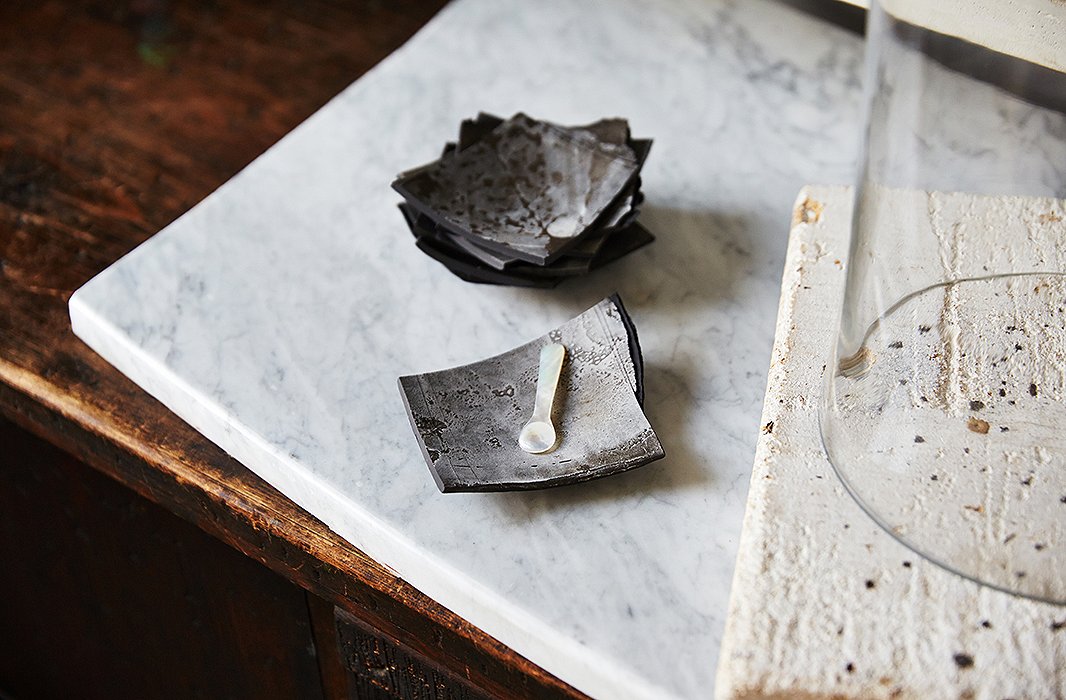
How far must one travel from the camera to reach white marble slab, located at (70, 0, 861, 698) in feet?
1.97

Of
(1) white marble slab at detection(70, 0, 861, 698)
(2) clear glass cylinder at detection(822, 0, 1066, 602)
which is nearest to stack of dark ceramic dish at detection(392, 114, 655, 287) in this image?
(1) white marble slab at detection(70, 0, 861, 698)

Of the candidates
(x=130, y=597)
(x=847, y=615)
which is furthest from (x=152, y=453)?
(x=847, y=615)

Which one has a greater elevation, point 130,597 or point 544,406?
point 544,406

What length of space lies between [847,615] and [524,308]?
32cm

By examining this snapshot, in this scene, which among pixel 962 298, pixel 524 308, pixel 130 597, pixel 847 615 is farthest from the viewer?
pixel 130 597

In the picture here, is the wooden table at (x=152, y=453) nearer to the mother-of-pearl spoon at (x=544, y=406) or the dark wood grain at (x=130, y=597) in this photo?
the dark wood grain at (x=130, y=597)

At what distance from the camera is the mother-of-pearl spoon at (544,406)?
2.12 ft

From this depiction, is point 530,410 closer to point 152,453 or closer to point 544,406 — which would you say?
point 544,406

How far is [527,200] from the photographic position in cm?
80

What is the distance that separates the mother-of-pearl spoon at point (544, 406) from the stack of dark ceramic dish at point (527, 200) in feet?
0.23

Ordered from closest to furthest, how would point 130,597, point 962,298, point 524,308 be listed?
point 962,298
point 524,308
point 130,597

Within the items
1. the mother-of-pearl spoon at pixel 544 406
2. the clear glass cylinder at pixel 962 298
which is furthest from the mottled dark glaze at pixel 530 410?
the clear glass cylinder at pixel 962 298

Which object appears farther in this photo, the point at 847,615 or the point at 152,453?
the point at 152,453

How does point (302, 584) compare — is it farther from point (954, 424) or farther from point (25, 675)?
point (25, 675)
